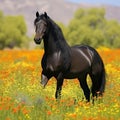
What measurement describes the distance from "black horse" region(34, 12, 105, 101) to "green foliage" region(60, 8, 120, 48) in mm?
62707

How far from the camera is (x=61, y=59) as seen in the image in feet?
32.9

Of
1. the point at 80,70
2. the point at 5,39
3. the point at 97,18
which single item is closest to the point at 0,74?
the point at 80,70

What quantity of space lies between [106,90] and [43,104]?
3119 mm

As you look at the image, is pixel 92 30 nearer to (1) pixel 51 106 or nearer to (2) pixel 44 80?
(2) pixel 44 80

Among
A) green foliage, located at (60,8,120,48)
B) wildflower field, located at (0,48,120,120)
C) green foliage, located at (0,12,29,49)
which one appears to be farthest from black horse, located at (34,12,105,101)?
green foliage, located at (0,12,29,49)

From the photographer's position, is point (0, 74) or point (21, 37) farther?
point (21, 37)

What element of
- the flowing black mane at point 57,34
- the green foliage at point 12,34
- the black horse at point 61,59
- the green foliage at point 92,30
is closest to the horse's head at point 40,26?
the black horse at point 61,59

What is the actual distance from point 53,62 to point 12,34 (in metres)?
69.3

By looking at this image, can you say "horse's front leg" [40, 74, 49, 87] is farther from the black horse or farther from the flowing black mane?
the flowing black mane

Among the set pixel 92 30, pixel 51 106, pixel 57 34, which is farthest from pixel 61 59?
pixel 92 30

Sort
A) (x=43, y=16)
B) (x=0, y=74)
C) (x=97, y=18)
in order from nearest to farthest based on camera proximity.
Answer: (x=43, y=16) → (x=0, y=74) → (x=97, y=18)

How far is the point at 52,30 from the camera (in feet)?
32.5

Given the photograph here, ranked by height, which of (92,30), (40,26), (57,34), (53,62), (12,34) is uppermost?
(40,26)

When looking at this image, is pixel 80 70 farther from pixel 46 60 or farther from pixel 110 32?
pixel 110 32
